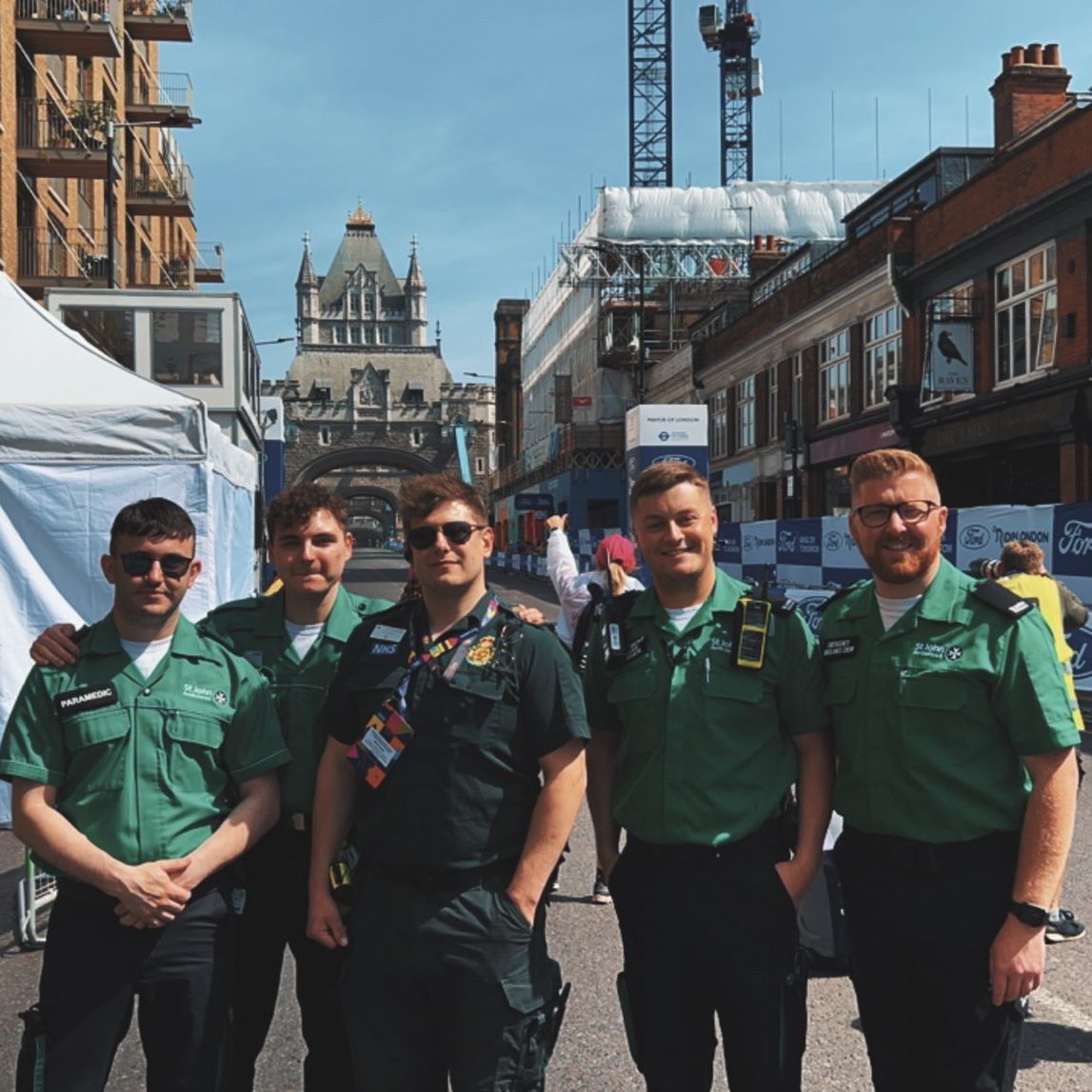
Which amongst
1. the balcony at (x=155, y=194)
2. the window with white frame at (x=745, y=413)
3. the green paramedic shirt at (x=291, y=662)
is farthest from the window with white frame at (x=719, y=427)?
the green paramedic shirt at (x=291, y=662)

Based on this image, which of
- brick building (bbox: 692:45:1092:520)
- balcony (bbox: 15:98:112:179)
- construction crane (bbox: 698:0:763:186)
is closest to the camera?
brick building (bbox: 692:45:1092:520)

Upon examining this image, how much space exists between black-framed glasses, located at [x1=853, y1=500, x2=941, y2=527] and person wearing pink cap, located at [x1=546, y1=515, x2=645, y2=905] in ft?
8.21

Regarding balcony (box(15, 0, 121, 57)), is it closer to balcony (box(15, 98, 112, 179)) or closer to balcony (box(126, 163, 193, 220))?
balcony (box(15, 98, 112, 179))

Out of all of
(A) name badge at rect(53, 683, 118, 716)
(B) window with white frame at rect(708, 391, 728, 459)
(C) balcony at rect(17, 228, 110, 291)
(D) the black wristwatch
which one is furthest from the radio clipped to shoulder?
(B) window with white frame at rect(708, 391, 728, 459)

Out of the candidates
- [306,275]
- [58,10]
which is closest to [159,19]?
[58,10]

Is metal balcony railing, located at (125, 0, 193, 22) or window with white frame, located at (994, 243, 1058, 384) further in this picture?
metal balcony railing, located at (125, 0, 193, 22)

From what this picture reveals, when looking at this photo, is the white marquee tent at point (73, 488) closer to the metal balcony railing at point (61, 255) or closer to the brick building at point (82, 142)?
the brick building at point (82, 142)

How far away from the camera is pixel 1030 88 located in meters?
22.5

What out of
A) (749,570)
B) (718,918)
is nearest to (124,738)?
(718,918)

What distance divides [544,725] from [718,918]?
68cm

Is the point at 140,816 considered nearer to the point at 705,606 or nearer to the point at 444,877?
the point at 444,877

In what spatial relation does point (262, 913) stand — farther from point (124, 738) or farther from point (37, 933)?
point (37, 933)

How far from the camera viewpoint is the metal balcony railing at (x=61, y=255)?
24.1 metres

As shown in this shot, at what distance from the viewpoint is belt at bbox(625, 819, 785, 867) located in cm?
283
